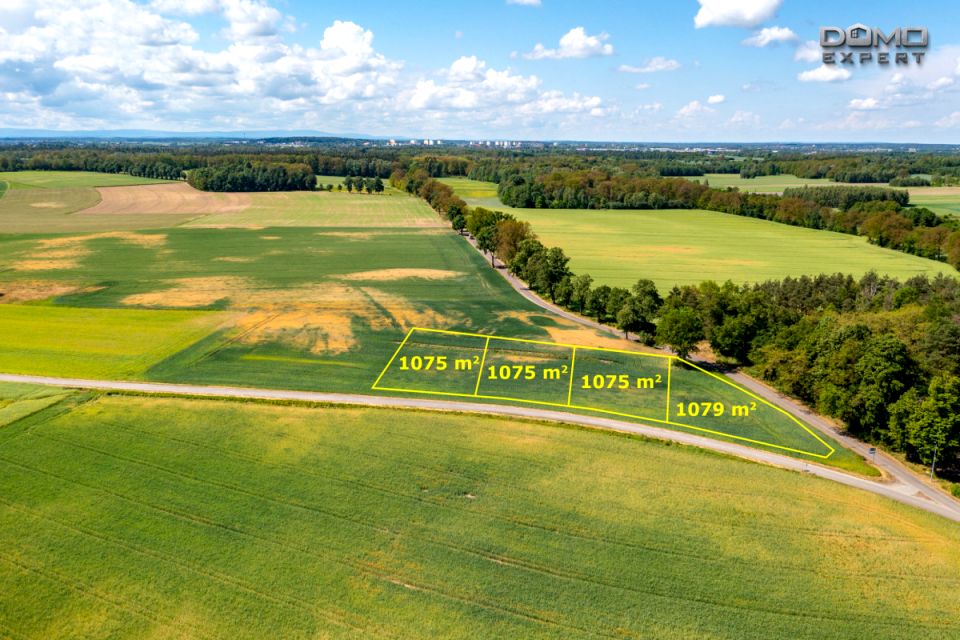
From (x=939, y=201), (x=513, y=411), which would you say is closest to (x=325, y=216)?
(x=513, y=411)

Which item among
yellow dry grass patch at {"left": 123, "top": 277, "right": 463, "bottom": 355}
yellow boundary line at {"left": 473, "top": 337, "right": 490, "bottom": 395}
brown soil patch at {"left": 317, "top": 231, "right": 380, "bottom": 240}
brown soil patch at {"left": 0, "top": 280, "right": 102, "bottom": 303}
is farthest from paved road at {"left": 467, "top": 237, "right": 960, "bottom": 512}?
brown soil patch at {"left": 317, "top": 231, "right": 380, "bottom": 240}

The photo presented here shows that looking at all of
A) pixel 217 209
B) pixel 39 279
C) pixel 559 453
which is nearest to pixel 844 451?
pixel 559 453

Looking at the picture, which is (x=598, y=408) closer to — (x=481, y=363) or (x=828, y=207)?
(x=481, y=363)

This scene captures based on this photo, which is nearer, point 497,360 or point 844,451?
point 844,451

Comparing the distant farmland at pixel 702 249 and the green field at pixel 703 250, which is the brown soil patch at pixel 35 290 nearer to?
the distant farmland at pixel 702 249

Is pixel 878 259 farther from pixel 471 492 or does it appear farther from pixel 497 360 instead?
pixel 471 492

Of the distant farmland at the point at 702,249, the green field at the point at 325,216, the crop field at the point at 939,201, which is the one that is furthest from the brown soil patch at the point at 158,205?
the crop field at the point at 939,201
